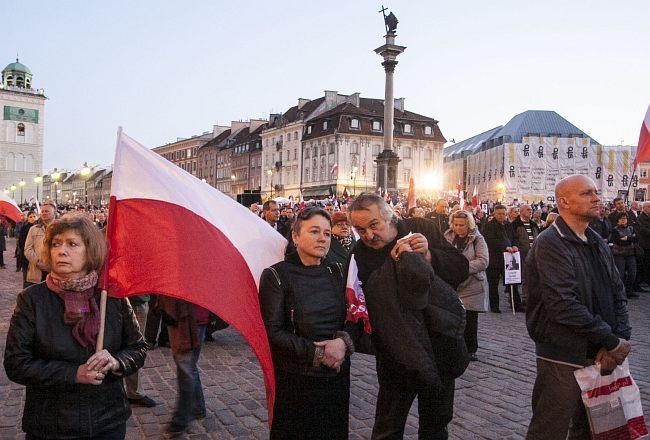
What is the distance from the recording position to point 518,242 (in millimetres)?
12125

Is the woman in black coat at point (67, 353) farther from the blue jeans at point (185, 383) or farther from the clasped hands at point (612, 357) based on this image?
the clasped hands at point (612, 357)

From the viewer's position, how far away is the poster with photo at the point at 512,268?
11.3m

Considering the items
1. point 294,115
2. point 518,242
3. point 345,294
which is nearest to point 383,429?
point 345,294

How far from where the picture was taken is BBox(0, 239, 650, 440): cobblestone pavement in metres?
5.13

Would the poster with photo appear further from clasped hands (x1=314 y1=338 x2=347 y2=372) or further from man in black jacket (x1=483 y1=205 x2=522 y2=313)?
Answer: clasped hands (x1=314 y1=338 x2=347 y2=372)

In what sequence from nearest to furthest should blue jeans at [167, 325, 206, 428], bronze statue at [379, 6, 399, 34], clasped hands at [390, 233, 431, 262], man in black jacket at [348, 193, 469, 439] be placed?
clasped hands at [390, 233, 431, 262] → man in black jacket at [348, 193, 469, 439] → blue jeans at [167, 325, 206, 428] → bronze statue at [379, 6, 399, 34]

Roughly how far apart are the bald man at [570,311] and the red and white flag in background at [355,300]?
1123mm

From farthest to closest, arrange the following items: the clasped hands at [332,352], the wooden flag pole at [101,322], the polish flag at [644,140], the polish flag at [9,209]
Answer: the polish flag at [9,209]
the polish flag at [644,140]
the clasped hands at [332,352]
the wooden flag pole at [101,322]

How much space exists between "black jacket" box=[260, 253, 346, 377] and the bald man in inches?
50.7

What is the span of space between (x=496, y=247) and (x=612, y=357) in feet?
26.6

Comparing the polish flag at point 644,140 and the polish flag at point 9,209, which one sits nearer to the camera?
the polish flag at point 644,140

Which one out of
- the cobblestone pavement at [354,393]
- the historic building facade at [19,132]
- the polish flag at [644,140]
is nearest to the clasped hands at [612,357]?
the cobblestone pavement at [354,393]

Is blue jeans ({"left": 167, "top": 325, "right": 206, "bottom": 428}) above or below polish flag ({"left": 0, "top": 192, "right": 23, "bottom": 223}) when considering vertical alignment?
below

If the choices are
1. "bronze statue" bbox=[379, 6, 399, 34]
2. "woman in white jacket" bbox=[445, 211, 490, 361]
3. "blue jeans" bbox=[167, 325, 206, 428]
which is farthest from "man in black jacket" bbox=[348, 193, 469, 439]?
"bronze statue" bbox=[379, 6, 399, 34]
